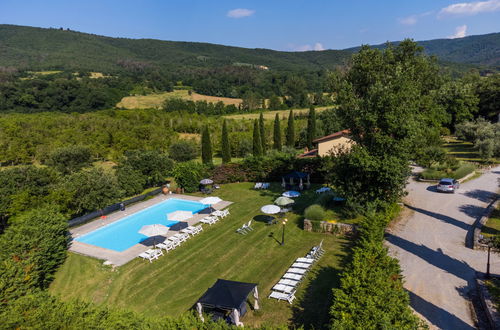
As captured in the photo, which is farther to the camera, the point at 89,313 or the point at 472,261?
the point at 472,261

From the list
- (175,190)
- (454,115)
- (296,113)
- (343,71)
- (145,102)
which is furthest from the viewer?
(145,102)

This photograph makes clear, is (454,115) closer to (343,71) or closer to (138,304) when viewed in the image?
(343,71)

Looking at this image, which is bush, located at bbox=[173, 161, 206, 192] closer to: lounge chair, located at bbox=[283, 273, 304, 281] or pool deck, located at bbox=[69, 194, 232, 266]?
pool deck, located at bbox=[69, 194, 232, 266]

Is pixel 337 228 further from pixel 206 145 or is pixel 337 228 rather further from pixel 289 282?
pixel 206 145

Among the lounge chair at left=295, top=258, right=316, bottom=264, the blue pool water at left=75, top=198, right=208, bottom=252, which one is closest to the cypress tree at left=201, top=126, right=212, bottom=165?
the blue pool water at left=75, top=198, right=208, bottom=252

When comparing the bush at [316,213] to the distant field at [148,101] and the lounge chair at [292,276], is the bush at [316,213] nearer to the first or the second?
the lounge chair at [292,276]

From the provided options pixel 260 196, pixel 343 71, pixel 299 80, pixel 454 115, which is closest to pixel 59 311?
pixel 260 196
